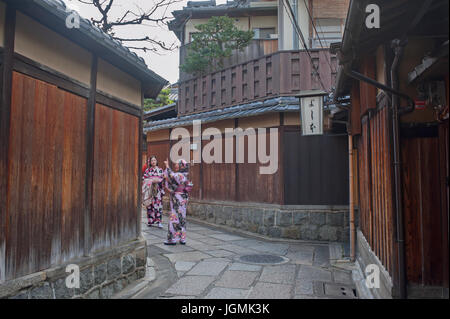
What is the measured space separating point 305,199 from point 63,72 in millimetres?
7614

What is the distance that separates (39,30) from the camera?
428 centimetres

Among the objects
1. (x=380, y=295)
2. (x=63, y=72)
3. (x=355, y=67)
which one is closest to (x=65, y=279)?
(x=63, y=72)

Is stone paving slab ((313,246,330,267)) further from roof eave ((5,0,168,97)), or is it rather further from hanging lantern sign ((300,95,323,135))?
roof eave ((5,0,168,97))

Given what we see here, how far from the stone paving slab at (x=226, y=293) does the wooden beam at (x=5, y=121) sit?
122 inches

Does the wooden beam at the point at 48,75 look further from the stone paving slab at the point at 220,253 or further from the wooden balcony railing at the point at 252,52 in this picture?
the wooden balcony railing at the point at 252,52

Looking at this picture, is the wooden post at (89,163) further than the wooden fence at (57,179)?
Yes

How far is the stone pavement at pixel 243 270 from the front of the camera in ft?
19.4

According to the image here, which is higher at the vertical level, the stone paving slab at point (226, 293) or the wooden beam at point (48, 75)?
the wooden beam at point (48, 75)

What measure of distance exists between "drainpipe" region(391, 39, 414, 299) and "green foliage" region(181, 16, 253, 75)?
10.5m

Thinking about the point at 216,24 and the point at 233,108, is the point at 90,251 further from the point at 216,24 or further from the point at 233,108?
the point at 216,24

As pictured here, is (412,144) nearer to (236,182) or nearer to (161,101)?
(236,182)

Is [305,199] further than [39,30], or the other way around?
[305,199]

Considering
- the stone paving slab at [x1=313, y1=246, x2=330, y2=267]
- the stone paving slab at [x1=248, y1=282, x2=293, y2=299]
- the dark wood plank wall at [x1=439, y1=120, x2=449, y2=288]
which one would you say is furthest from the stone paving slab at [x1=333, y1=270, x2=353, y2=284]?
the dark wood plank wall at [x1=439, y1=120, x2=449, y2=288]

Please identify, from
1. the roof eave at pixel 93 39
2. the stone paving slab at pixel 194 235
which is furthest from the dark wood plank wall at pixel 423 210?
the stone paving slab at pixel 194 235
